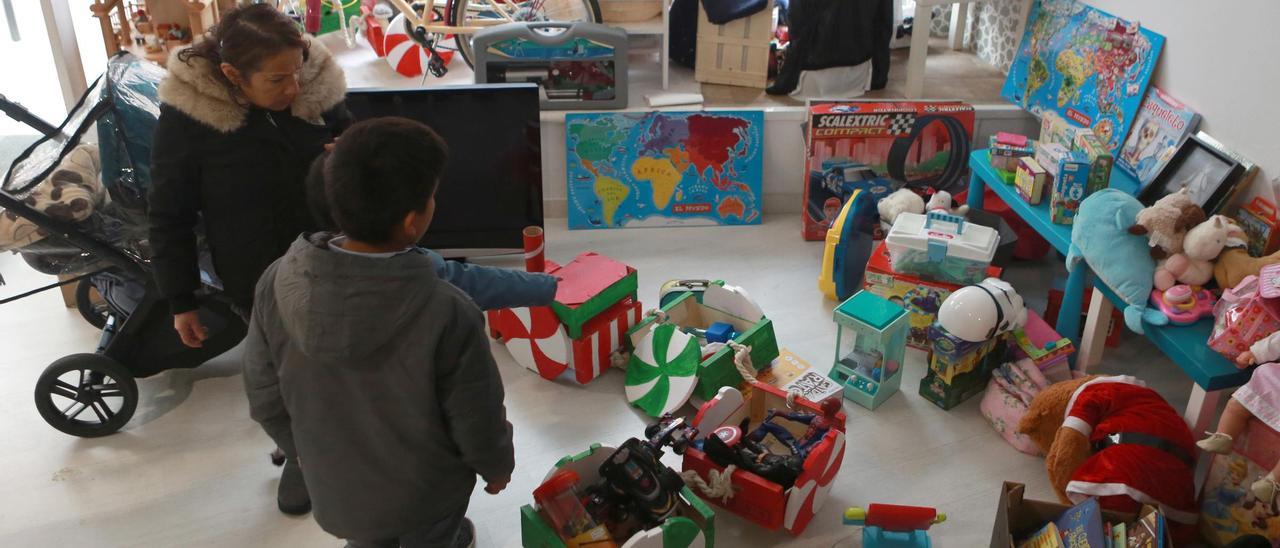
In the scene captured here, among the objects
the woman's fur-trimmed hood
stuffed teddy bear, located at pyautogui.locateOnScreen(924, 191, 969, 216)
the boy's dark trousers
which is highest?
the woman's fur-trimmed hood

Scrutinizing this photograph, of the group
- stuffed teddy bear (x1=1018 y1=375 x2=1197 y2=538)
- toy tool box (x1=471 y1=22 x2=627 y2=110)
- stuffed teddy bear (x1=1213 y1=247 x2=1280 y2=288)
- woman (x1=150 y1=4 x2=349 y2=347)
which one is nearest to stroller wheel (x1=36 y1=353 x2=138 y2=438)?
woman (x1=150 y1=4 x2=349 y2=347)

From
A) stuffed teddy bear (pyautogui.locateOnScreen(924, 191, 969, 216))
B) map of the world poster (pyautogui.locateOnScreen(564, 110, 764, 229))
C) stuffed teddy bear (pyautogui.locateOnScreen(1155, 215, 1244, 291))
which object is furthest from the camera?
map of the world poster (pyautogui.locateOnScreen(564, 110, 764, 229))

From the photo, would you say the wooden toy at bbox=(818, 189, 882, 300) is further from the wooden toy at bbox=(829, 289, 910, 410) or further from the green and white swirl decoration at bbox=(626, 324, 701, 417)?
the green and white swirl decoration at bbox=(626, 324, 701, 417)

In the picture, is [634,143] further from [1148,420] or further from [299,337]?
[299,337]

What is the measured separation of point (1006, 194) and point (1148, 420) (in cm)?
Result: 93

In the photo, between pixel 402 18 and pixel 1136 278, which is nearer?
pixel 1136 278

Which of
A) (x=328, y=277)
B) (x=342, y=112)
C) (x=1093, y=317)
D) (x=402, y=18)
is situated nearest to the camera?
(x=328, y=277)

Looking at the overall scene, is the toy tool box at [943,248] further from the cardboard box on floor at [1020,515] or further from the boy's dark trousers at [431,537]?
the boy's dark trousers at [431,537]

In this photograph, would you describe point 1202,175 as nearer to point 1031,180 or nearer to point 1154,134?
point 1154,134

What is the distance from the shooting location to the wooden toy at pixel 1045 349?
239 centimetres

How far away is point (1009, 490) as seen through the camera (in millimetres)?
1838

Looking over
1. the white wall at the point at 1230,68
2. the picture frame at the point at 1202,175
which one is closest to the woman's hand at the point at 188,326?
the picture frame at the point at 1202,175

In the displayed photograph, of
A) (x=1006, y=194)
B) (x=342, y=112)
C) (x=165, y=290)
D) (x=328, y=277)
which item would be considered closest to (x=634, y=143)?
(x=1006, y=194)

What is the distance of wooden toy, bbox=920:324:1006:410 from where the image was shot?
235cm
